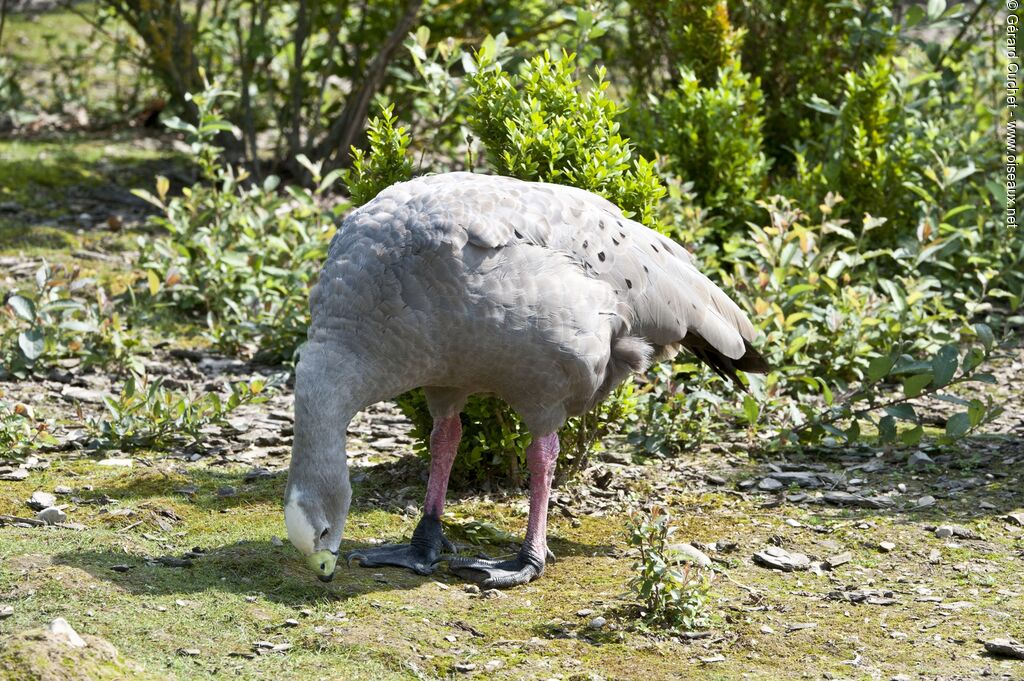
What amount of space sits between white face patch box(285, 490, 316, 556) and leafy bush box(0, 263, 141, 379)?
120 inches

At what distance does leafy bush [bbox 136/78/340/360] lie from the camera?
8039 millimetres

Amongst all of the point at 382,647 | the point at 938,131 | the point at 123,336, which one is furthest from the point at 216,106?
the point at 382,647

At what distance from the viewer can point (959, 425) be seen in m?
6.41

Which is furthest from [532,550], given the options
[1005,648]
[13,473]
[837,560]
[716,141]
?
[716,141]

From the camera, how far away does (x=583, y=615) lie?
498 centimetres

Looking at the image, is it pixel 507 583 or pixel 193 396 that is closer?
pixel 507 583

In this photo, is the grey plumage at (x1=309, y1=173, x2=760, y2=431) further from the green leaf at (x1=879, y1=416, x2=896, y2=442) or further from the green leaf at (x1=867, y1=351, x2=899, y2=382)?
the green leaf at (x1=879, y1=416, x2=896, y2=442)

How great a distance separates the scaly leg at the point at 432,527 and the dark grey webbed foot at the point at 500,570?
139 millimetres

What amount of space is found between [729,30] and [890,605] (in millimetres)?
5468

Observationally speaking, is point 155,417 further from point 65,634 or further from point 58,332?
point 65,634

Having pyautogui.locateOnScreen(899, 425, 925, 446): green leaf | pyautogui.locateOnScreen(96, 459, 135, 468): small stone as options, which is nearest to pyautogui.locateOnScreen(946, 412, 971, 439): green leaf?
pyautogui.locateOnScreen(899, 425, 925, 446): green leaf

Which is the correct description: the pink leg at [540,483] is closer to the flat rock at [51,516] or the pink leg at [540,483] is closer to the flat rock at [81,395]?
the flat rock at [51,516]

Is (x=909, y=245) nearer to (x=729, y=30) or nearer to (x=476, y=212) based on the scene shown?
(x=729, y=30)

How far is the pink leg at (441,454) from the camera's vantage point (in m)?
5.73
